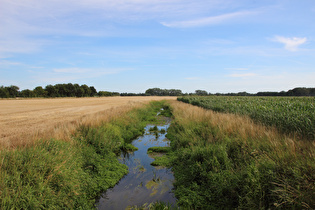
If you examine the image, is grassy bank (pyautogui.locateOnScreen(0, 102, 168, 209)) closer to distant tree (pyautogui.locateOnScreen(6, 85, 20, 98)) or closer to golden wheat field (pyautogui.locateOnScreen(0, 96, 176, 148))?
golden wheat field (pyautogui.locateOnScreen(0, 96, 176, 148))

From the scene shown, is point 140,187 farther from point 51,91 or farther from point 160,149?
point 51,91

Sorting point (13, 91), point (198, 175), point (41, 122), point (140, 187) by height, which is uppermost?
point (13, 91)

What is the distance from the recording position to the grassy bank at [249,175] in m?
3.37

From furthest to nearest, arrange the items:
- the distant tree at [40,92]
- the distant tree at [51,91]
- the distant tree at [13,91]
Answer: the distant tree at [51,91], the distant tree at [40,92], the distant tree at [13,91]

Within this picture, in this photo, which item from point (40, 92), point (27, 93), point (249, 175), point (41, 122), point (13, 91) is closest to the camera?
point (249, 175)

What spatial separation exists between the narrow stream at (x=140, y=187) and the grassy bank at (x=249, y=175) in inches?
18.3

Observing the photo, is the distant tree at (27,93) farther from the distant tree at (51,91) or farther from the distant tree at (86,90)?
the distant tree at (86,90)

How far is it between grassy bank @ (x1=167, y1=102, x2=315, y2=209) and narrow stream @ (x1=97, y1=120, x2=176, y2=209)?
47 centimetres

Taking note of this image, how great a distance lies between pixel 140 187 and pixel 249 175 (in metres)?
3.50

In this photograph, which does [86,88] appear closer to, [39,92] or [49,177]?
[39,92]

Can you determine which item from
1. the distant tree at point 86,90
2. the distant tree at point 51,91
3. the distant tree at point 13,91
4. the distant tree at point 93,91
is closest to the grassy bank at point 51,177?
the distant tree at point 13,91

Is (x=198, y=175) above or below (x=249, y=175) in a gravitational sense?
below

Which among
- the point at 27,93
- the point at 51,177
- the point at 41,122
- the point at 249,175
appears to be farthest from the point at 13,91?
the point at 249,175

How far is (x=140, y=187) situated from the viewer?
5844mm
